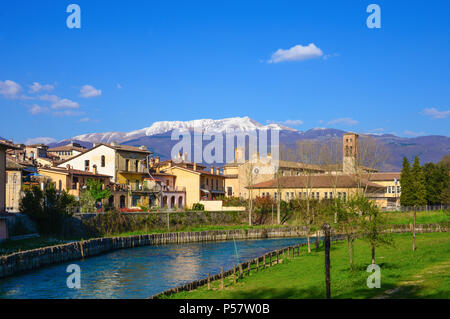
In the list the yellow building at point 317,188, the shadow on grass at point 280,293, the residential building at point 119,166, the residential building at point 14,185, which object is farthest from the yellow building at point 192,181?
the shadow on grass at point 280,293

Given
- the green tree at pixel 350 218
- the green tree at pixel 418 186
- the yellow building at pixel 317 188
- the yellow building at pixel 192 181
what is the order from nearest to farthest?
the green tree at pixel 350 218, the green tree at pixel 418 186, the yellow building at pixel 317 188, the yellow building at pixel 192 181

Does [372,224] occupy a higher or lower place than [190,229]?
higher

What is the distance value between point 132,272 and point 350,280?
18198mm

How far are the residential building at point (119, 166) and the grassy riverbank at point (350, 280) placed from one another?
41.3m

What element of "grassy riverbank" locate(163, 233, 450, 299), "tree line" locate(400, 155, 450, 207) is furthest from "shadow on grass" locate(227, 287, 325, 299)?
"tree line" locate(400, 155, 450, 207)

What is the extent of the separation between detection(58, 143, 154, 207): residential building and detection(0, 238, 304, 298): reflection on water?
65.6 feet

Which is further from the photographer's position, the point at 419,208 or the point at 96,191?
the point at 419,208

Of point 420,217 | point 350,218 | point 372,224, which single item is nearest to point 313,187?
point 420,217

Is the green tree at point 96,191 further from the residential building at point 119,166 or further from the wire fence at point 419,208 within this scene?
the wire fence at point 419,208

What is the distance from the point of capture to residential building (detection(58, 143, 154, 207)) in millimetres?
75500

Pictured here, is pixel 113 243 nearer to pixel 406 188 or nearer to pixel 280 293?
pixel 280 293

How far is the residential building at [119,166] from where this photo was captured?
248ft

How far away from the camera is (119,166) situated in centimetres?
7688
